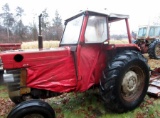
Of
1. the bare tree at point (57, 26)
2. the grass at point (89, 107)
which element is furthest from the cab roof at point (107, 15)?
the bare tree at point (57, 26)

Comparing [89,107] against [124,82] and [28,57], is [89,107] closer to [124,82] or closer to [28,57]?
[124,82]

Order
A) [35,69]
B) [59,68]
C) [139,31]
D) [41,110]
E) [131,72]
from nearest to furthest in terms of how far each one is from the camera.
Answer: [41,110]
[35,69]
[59,68]
[131,72]
[139,31]

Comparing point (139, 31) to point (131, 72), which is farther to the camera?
point (139, 31)

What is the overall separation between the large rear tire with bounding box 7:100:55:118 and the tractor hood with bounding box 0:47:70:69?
Answer: 613mm

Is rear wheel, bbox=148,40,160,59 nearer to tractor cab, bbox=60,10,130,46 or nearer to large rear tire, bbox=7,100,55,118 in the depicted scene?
tractor cab, bbox=60,10,130,46

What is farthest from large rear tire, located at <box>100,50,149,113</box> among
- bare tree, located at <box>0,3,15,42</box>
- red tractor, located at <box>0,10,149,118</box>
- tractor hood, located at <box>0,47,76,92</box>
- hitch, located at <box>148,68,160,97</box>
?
bare tree, located at <box>0,3,15,42</box>

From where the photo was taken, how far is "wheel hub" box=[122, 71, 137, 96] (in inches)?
141

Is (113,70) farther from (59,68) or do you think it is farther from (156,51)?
(156,51)

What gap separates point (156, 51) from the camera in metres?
10.6

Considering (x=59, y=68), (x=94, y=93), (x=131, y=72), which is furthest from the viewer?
(x=94, y=93)

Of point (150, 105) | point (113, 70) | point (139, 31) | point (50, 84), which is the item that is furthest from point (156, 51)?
point (50, 84)

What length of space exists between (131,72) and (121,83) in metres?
0.42

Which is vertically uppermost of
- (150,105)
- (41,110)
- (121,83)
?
(121,83)

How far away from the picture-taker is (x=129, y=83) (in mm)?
3654
